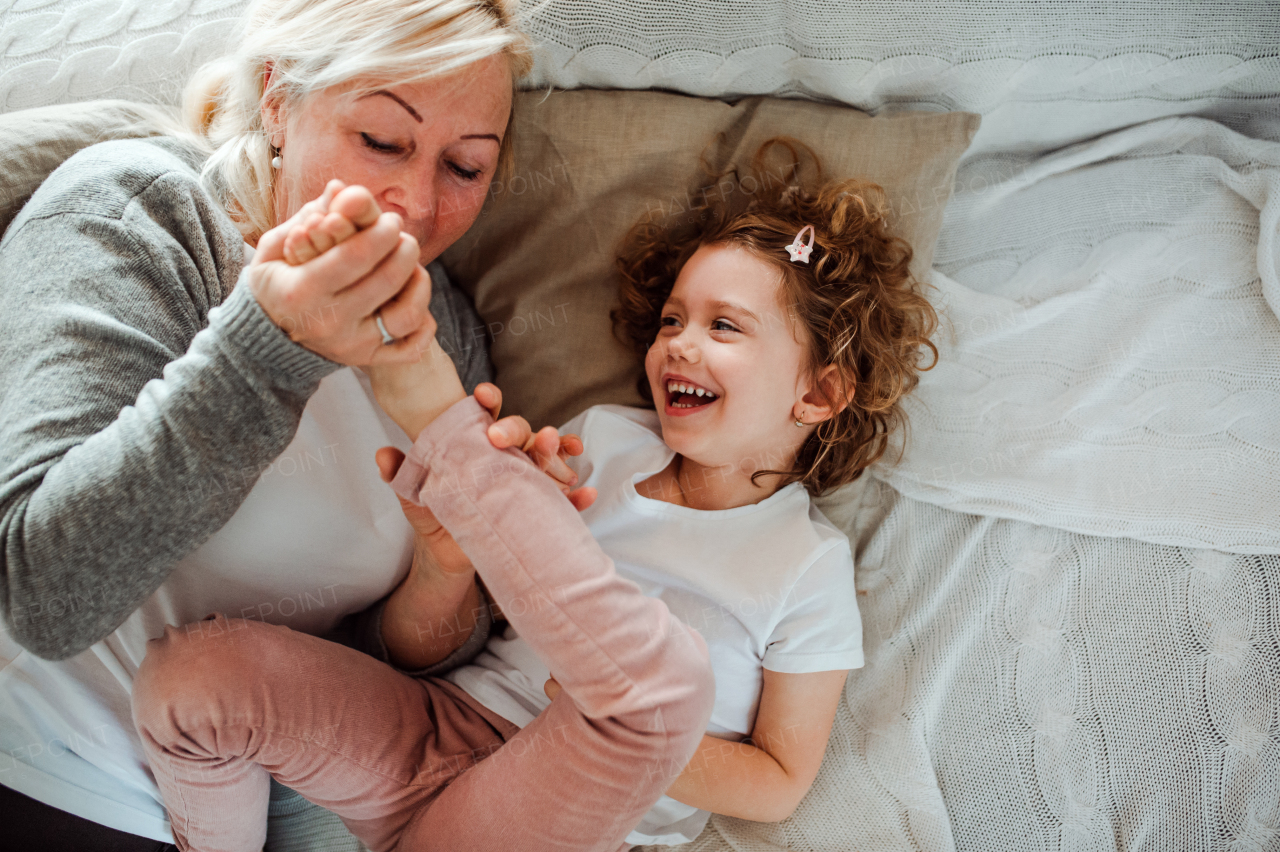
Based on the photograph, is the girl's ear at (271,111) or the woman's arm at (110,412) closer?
the woman's arm at (110,412)

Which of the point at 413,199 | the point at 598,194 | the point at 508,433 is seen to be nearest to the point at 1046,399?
the point at 598,194

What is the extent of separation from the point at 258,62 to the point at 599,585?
0.95m

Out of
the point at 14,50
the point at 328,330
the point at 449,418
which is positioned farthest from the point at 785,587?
the point at 14,50

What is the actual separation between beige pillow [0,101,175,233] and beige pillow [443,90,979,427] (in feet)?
1.90

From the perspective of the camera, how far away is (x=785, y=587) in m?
1.34

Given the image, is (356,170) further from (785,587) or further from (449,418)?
(785,587)

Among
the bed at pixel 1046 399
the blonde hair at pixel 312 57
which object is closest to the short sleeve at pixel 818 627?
the bed at pixel 1046 399

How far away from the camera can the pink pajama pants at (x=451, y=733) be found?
0.99 m

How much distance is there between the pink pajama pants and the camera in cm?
99

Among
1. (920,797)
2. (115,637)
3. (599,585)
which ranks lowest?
(920,797)

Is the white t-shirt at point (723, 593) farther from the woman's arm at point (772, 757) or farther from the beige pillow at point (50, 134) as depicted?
the beige pillow at point (50, 134)

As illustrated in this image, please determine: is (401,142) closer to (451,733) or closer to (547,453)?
(547,453)

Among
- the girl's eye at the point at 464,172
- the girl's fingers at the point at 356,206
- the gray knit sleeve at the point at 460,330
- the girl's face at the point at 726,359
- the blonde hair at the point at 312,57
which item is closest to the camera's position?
the girl's fingers at the point at 356,206

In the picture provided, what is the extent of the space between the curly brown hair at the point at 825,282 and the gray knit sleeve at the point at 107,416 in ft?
2.51
